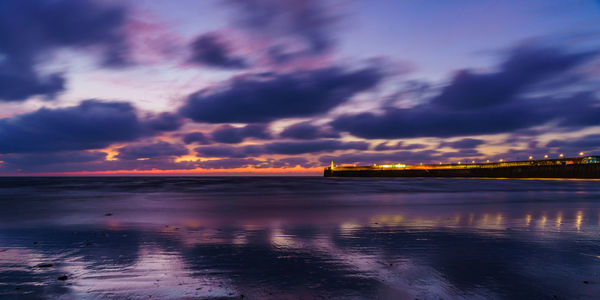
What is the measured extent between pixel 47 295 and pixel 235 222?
9799 mm

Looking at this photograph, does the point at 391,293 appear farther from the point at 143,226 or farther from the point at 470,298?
the point at 143,226

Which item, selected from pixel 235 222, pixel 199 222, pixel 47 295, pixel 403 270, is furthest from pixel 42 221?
pixel 403 270

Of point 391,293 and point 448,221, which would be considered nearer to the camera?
point 391,293

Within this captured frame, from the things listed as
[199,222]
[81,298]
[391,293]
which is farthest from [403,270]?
[199,222]

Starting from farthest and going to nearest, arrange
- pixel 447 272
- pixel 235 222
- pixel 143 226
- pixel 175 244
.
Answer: pixel 235 222 → pixel 143 226 → pixel 175 244 → pixel 447 272

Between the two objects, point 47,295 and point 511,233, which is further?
point 511,233

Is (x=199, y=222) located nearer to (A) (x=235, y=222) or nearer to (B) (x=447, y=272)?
(A) (x=235, y=222)

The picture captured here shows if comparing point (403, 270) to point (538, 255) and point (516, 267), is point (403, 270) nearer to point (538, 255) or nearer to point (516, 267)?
point (516, 267)

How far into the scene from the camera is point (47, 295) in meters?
5.85

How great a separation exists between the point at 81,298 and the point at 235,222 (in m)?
9.88

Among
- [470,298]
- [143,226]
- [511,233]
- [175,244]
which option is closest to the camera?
[470,298]

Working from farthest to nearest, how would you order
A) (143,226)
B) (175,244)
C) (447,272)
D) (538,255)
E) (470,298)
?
(143,226) < (175,244) < (538,255) < (447,272) < (470,298)

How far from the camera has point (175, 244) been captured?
33.6ft

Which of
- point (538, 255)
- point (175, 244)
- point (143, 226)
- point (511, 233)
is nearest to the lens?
point (538, 255)
